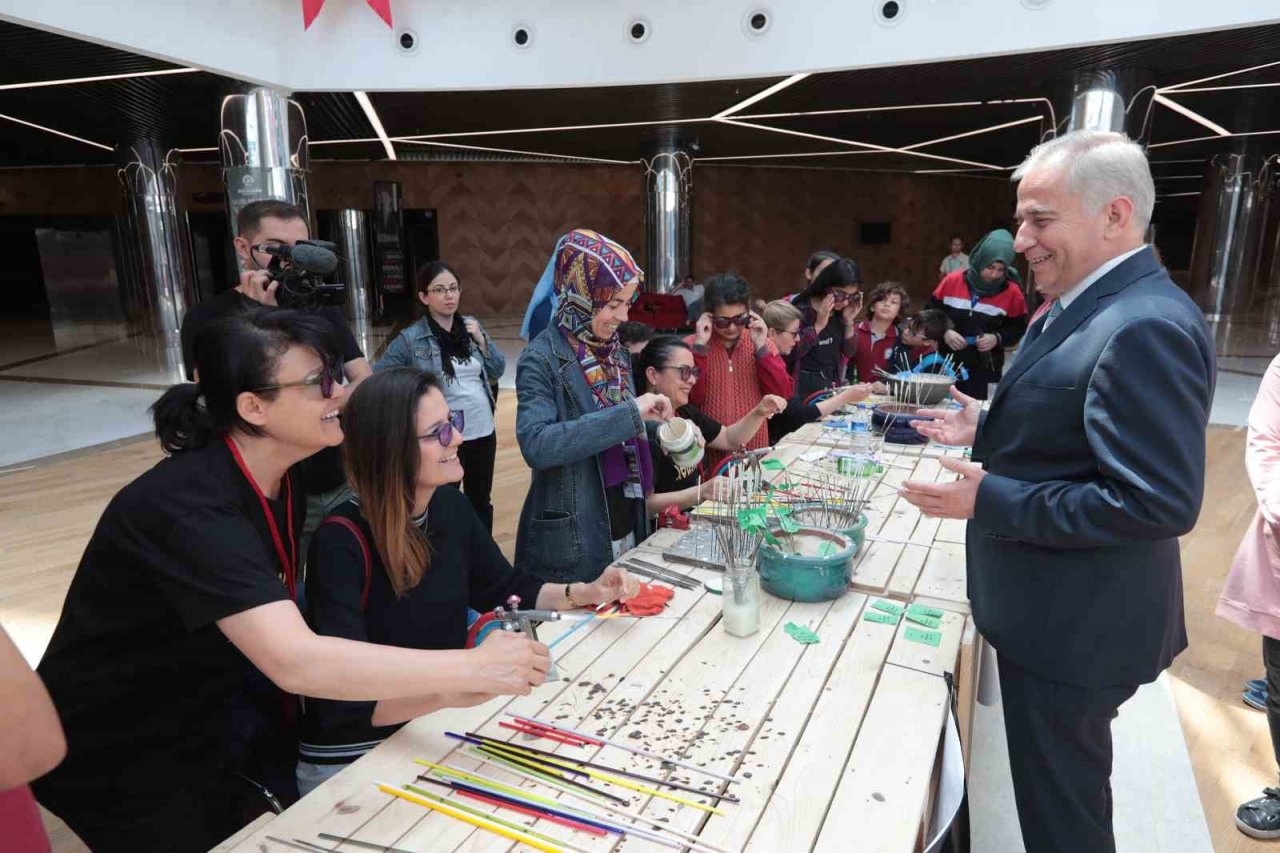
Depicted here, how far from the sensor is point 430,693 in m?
1.18

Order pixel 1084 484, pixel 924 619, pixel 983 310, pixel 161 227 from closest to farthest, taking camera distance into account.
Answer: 1. pixel 1084 484
2. pixel 924 619
3. pixel 983 310
4. pixel 161 227

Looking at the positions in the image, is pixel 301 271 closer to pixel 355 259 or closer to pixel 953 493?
pixel 953 493

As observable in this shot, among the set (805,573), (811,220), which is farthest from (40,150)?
(805,573)

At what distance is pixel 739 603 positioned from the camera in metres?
1.54

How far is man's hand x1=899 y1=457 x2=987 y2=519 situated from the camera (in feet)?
4.56

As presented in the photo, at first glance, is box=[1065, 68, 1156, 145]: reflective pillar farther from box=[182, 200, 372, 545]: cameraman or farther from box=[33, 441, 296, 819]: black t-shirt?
box=[33, 441, 296, 819]: black t-shirt

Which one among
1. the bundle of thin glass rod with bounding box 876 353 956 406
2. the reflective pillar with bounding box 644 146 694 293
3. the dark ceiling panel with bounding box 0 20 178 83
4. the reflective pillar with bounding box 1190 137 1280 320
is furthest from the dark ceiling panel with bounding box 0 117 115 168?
the reflective pillar with bounding box 1190 137 1280 320

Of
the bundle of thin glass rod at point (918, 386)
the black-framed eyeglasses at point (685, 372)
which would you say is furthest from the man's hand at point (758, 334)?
the bundle of thin glass rod at point (918, 386)

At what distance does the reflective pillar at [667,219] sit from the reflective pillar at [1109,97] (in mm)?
4821

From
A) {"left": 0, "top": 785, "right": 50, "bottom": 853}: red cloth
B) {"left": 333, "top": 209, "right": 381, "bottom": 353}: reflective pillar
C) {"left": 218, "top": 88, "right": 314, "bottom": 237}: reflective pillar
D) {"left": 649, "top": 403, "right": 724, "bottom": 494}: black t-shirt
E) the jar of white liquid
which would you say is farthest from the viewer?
{"left": 333, "top": 209, "right": 381, "bottom": 353}: reflective pillar

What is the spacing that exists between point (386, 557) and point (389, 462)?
7.1 inches

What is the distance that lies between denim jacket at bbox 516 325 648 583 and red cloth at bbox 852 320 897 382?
110 inches

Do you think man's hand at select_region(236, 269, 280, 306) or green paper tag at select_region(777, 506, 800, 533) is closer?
green paper tag at select_region(777, 506, 800, 533)

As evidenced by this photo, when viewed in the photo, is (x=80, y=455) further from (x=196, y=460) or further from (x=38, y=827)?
(x=38, y=827)
